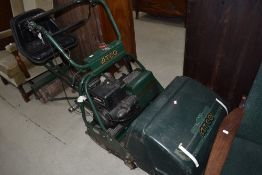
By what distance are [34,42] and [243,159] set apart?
2.02 m

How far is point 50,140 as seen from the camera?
214 centimetres

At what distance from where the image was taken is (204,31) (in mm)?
1728

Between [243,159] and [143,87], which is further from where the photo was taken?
[143,87]

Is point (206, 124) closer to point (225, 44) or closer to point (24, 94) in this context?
point (225, 44)

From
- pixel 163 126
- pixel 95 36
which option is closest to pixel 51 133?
pixel 95 36

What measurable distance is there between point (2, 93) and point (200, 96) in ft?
7.60

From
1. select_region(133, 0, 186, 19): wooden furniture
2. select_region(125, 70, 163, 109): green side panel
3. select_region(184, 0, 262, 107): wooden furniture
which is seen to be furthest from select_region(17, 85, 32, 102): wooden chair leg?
select_region(133, 0, 186, 19): wooden furniture

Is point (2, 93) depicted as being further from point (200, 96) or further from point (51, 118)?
point (200, 96)

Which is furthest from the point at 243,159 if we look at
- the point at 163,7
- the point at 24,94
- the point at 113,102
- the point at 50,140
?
the point at 163,7

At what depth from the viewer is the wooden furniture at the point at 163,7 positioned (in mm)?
3566

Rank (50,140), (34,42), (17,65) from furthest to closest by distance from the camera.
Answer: (17,65) → (34,42) → (50,140)

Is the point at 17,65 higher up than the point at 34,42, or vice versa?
the point at 34,42

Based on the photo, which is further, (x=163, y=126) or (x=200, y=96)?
(x=200, y=96)

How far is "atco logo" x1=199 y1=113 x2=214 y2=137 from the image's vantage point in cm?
143
